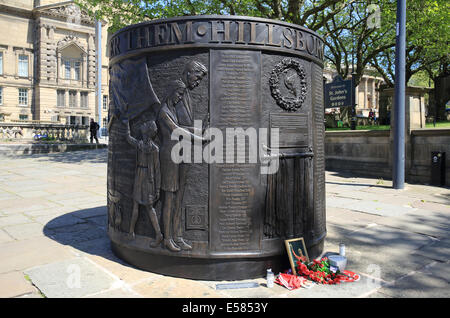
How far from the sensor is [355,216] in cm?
677

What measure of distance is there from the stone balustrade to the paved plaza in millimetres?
18967

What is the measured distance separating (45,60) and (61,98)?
18.9 feet

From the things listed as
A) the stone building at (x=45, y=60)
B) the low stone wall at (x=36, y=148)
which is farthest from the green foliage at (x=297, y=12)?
the stone building at (x=45, y=60)

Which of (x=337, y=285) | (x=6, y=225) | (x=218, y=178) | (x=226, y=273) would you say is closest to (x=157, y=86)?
(x=218, y=178)

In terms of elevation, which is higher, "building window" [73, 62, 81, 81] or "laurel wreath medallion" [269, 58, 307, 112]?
"building window" [73, 62, 81, 81]

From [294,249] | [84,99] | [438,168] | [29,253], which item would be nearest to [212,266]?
[294,249]

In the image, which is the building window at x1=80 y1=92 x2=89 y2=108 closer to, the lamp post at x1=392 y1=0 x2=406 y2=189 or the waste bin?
the lamp post at x1=392 y1=0 x2=406 y2=189

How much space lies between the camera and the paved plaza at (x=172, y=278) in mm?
3430

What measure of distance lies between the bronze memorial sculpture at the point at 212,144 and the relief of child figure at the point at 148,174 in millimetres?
11

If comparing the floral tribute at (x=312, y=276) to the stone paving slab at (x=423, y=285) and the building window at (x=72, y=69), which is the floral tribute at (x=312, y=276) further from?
the building window at (x=72, y=69)

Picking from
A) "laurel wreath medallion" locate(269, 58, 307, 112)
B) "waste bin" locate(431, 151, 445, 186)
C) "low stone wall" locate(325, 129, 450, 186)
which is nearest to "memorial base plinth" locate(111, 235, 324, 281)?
"laurel wreath medallion" locate(269, 58, 307, 112)

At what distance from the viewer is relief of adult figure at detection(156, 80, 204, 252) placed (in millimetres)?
3674

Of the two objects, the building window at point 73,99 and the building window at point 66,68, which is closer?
the building window at point 66,68

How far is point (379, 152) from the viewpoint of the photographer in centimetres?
1311
